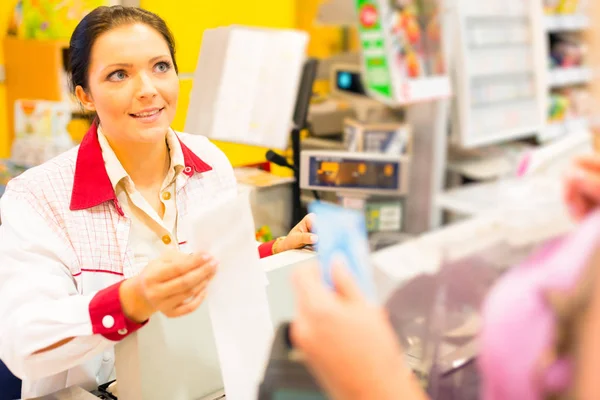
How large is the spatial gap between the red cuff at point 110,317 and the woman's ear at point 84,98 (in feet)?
1.51

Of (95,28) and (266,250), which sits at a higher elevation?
(95,28)

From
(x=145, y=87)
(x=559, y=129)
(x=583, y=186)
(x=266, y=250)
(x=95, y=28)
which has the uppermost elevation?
(x=95, y=28)

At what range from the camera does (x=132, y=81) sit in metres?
1.26

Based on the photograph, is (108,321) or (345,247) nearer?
(345,247)

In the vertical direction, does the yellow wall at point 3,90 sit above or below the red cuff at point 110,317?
above

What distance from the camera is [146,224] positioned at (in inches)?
52.6

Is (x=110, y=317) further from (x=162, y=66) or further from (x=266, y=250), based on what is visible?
(x=162, y=66)

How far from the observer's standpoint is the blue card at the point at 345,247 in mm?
573

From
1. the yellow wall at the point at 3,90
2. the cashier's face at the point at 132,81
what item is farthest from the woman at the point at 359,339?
the yellow wall at the point at 3,90

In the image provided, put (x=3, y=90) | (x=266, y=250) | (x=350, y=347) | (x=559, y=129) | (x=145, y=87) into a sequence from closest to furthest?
(x=350, y=347), (x=145, y=87), (x=266, y=250), (x=3, y=90), (x=559, y=129)

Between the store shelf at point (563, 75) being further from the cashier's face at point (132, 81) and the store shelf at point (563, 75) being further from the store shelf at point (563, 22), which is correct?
the cashier's face at point (132, 81)

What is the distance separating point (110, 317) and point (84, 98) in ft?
1.74

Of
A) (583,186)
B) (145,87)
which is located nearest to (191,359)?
(145,87)

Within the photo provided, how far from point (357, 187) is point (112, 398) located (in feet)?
3.33
